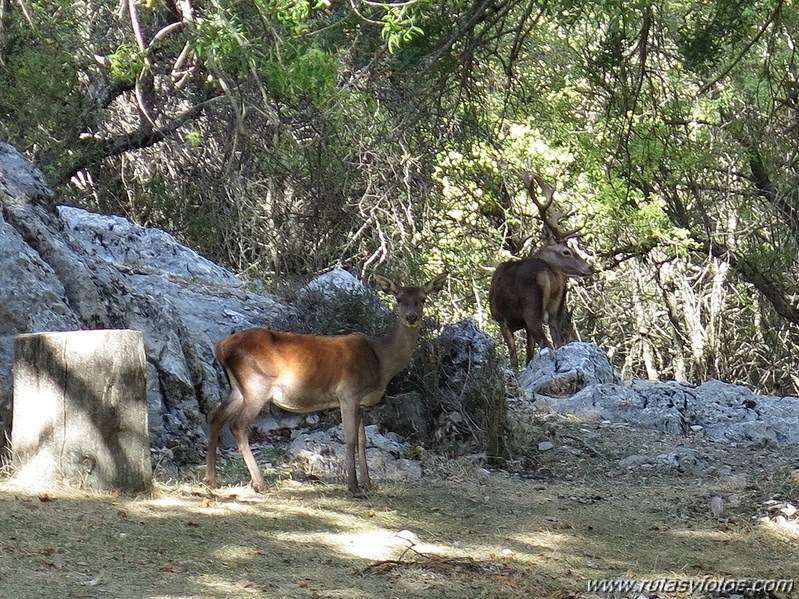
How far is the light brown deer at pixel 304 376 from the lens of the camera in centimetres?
848

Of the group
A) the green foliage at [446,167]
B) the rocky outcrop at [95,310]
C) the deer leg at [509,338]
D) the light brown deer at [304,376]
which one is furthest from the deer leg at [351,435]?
the deer leg at [509,338]

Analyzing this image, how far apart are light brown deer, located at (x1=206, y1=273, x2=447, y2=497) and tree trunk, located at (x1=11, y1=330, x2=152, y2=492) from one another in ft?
2.92

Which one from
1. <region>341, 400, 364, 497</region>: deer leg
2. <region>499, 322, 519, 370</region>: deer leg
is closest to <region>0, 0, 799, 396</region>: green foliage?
<region>499, 322, 519, 370</region>: deer leg

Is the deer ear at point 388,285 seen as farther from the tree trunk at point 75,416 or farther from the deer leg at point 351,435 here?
the tree trunk at point 75,416

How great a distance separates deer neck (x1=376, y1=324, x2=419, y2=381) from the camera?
29.5ft

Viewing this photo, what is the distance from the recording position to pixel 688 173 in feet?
58.9

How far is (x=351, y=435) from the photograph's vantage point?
28.0 feet

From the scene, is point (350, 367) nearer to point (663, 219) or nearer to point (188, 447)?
point (188, 447)

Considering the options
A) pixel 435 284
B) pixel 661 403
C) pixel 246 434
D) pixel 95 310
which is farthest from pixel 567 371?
pixel 95 310

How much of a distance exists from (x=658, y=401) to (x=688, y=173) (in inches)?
260

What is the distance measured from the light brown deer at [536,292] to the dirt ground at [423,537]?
529 centimetres

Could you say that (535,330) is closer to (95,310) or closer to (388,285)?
(388,285)

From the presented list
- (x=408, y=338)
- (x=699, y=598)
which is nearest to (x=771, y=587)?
(x=699, y=598)

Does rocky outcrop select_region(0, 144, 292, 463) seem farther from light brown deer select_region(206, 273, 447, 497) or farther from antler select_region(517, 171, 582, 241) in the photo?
antler select_region(517, 171, 582, 241)
